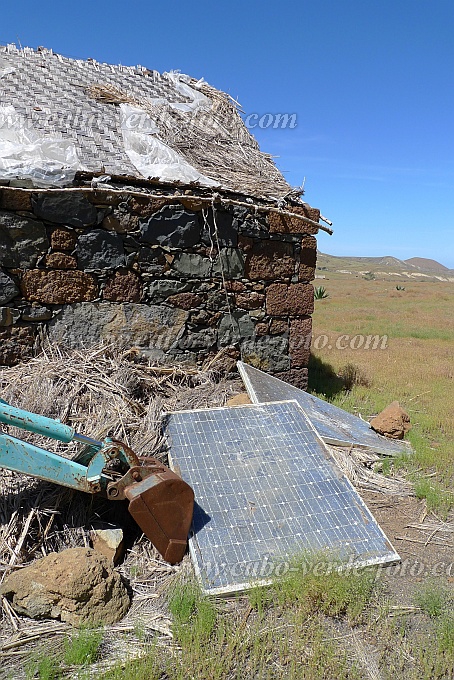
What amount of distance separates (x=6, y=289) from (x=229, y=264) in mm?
2189

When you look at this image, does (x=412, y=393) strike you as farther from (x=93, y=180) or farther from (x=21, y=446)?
(x=21, y=446)

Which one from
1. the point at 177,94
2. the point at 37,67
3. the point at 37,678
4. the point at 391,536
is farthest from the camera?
the point at 177,94

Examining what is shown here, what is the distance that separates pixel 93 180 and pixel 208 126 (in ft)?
7.90

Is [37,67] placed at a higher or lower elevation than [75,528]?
higher

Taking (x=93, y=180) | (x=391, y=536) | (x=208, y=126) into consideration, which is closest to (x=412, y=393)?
(x=391, y=536)

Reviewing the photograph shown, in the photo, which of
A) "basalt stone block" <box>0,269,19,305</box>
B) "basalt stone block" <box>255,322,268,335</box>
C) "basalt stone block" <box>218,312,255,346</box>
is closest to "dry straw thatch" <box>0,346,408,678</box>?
"basalt stone block" <box>218,312,255,346</box>

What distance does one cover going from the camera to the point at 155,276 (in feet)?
16.4

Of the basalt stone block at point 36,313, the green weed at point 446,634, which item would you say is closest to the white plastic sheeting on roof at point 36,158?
the basalt stone block at point 36,313

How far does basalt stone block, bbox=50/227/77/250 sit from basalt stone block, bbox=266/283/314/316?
2116 millimetres

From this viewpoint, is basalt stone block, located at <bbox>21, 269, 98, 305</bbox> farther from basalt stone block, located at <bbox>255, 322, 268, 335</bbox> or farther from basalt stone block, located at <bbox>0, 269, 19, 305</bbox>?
basalt stone block, located at <bbox>255, 322, 268, 335</bbox>

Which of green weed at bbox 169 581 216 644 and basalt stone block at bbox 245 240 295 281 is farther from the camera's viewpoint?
basalt stone block at bbox 245 240 295 281

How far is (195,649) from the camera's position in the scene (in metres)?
2.46

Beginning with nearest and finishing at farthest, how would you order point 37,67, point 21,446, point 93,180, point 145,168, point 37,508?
point 21,446 → point 37,508 → point 93,180 → point 145,168 → point 37,67

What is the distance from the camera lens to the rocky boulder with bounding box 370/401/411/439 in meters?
5.13
